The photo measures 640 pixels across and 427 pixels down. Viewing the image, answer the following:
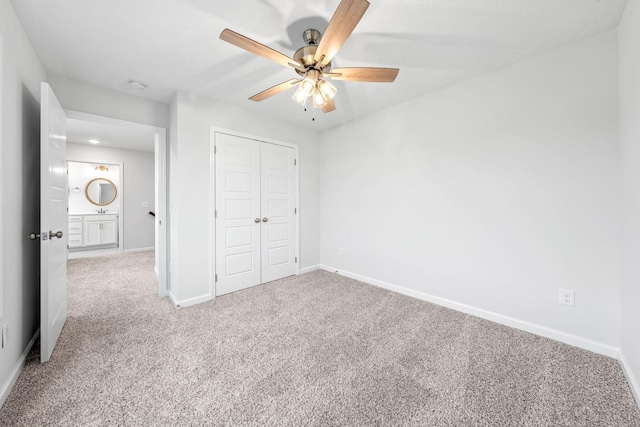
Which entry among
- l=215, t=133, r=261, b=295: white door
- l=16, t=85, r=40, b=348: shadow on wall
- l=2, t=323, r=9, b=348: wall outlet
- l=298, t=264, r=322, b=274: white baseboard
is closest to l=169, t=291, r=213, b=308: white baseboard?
l=215, t=133, r=261, b=295: white door

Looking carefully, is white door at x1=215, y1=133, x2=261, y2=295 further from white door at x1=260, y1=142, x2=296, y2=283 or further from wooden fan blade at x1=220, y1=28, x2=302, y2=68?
wooden fan blade at x1=220, y1=28, x2=302, y2=68

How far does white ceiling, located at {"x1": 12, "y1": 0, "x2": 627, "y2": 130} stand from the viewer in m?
1.57

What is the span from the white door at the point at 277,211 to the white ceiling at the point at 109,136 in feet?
7.70

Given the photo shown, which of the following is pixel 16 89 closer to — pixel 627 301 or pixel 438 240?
pixel 438 240

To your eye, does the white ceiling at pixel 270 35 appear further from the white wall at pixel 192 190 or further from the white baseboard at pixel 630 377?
the white baseboard at pixel 630 377

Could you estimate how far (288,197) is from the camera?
3701mm

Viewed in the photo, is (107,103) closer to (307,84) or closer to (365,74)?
(307,84)

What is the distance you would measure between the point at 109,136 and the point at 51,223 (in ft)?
12.4

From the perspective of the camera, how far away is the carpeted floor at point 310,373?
1.30 meters

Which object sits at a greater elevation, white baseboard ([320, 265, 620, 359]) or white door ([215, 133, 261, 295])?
white door ([215, 133, 261, 295])

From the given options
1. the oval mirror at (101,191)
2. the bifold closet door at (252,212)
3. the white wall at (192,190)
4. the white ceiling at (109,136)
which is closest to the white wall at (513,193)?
the bifold closet door at (252,212)

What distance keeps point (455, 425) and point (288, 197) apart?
301 cm

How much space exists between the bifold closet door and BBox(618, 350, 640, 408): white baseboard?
323 cm

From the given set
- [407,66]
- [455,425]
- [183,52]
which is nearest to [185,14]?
[183,52]
